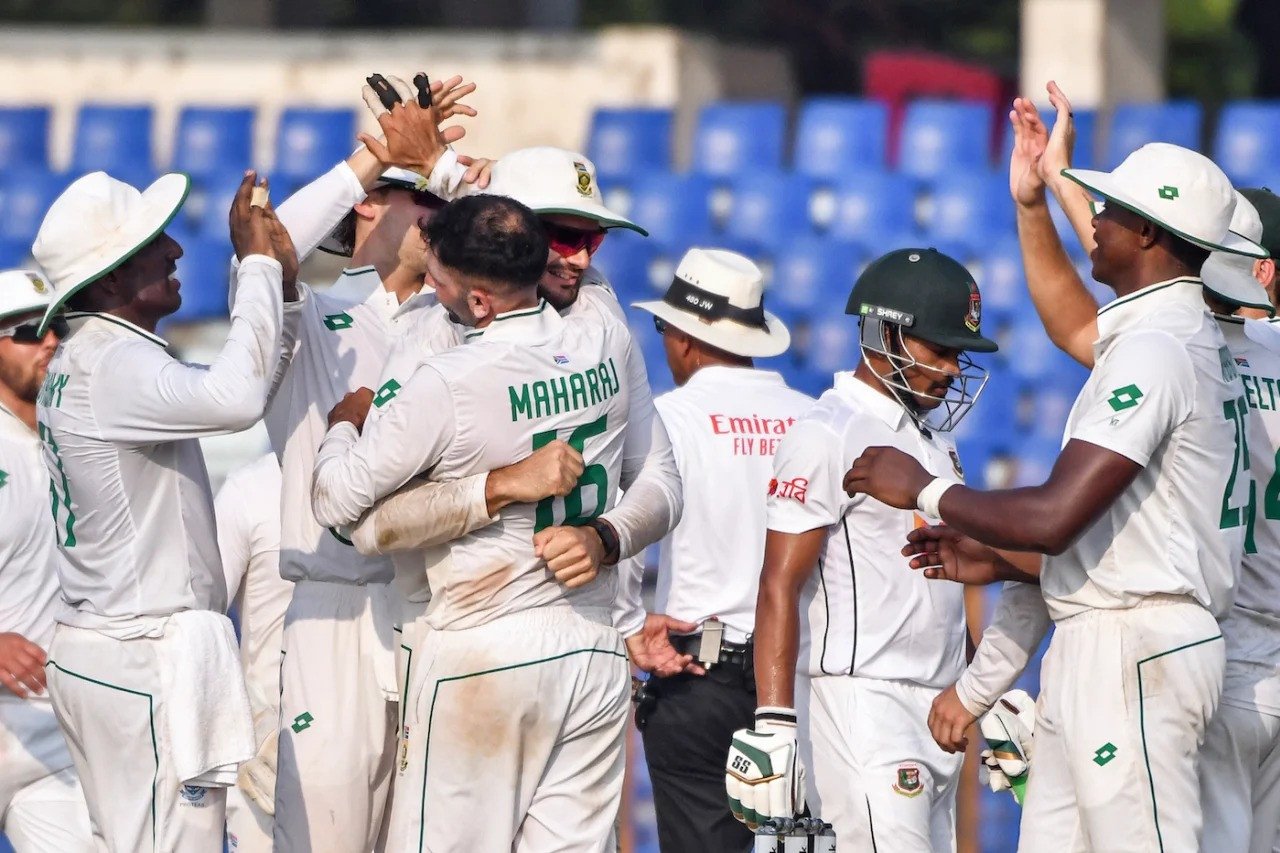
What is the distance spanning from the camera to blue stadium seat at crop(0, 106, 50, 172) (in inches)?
619

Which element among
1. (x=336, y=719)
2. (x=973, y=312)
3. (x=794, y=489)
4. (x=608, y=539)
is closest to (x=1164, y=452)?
(x=973, y=312)

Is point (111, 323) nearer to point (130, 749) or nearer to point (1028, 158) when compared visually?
point (130, 749)

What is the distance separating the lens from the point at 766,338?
6.59 metres

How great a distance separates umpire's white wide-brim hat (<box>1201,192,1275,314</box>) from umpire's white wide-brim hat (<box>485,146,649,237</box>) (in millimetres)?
1505

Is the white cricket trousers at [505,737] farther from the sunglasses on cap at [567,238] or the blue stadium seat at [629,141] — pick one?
the blue stadium seat at [629,141]

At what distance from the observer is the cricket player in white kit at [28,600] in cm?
589

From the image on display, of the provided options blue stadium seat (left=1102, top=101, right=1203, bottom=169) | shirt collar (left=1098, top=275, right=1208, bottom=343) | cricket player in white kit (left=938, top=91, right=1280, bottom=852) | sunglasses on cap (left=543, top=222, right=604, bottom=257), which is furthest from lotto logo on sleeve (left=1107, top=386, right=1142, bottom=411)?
blue stadium seat (left=1102, top=101, right=1203, bottom=169)

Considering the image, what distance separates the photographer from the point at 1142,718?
446 centimetres

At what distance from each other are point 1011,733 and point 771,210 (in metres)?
9.68

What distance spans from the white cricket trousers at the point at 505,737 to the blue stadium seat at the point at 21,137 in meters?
12.1

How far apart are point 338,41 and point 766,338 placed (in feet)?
33.4

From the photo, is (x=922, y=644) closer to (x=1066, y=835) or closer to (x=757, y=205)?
(x=1066, y=835)

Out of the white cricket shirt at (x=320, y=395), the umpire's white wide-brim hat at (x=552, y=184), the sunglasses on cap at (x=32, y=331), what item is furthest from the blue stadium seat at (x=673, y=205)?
the umpire's white wide-brim hat at (x=552, y=184)

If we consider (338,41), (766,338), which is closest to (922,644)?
(766,338)
